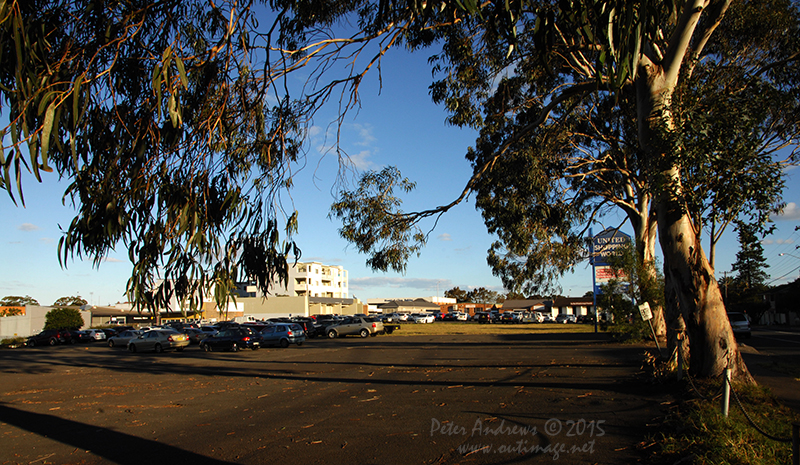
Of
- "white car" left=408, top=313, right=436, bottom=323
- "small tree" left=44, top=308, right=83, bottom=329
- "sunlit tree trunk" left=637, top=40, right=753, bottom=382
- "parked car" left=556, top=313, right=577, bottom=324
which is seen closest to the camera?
"sunlit tree trunk" left=637, top=40, right=753, bottom=382

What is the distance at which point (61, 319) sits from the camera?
48562 mm

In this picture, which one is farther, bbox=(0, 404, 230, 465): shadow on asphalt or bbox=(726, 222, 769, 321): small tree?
bbox=(726, 222, 769, 321): small tree

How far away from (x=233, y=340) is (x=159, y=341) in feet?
17.0

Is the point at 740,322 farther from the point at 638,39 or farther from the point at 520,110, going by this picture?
the point at 638,39

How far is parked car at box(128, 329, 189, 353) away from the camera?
97.8 feet

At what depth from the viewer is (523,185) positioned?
18.5 m

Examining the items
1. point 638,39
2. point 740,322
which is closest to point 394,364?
point 638,39

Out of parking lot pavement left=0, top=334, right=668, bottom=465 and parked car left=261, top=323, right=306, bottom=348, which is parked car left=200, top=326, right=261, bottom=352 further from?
parking lot pavement left=0, top=334, right=668, bottom=465

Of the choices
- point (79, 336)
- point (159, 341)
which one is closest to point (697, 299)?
point (159, 341)

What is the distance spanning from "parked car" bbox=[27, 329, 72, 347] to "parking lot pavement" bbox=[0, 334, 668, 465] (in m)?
26.0

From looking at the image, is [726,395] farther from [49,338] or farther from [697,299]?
[49,338]

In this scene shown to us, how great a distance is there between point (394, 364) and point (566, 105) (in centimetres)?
1105

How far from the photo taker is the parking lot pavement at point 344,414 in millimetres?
6973

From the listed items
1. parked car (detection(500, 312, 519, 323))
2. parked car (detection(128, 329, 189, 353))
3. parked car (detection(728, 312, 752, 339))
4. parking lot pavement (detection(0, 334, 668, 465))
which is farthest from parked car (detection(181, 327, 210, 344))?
parked car (detection(500, 312, 519, 323))
